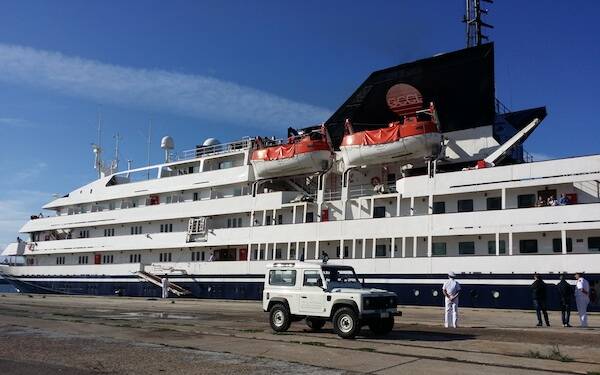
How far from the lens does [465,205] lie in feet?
90.2

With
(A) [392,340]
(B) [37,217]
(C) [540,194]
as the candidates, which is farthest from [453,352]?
(B) [37,217]

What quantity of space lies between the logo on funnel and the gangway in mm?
18908

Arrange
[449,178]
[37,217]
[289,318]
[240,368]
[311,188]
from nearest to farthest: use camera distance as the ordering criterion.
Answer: [240,368] → [289,318] → [449,178] → [311,188] → [37,217]

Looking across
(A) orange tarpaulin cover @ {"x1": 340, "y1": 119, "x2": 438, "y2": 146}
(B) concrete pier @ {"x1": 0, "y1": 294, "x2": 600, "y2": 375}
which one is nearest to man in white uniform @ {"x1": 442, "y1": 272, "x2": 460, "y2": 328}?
(B) concrete pier @ {"x1": 0, "y1": 294, "x2": 600, "y2": 375}

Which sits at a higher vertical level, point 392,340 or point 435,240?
point 435,240

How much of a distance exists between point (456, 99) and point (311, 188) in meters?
11.1

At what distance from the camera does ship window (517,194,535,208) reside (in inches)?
1010

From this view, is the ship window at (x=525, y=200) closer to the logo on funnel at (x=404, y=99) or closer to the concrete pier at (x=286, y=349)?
the logo on funnel at (x=404, y=99)

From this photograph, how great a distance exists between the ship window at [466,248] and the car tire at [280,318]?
46.1 ft

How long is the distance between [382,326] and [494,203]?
14.3m

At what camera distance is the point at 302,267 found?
15.3m

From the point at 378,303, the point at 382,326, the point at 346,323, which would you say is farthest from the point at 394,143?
the point at 346,323

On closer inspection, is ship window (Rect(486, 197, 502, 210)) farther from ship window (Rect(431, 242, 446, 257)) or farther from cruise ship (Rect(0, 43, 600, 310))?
ship window (Rect(431, 242, 446, 257))

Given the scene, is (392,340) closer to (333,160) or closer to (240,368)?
(240,368)
